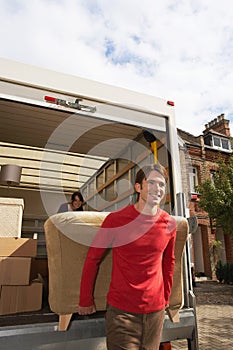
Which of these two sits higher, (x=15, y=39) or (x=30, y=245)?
(x=15, y=39)

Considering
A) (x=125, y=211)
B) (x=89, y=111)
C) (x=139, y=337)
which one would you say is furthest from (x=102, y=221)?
(x=89, y=111)

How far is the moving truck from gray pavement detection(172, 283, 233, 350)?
273 cm

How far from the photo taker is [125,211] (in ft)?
6.11

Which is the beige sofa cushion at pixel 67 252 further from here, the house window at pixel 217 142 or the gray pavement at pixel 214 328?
the house window at pixel 217 142

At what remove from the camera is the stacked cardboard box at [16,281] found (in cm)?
217

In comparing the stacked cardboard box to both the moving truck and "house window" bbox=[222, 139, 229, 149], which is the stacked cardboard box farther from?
"house window" bbox=[222, 139, 229, 149]

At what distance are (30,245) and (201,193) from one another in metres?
10.2

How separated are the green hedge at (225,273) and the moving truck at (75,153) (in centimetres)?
940

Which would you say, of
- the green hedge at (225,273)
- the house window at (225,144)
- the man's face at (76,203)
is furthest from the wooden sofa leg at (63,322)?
the house window at (225,144)

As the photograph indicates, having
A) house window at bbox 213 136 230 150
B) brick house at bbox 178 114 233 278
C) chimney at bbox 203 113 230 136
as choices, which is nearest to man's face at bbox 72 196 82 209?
brick house at bbox 178 114 233 278

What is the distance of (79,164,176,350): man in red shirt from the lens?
65.7 inches

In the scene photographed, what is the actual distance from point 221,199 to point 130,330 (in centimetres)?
996

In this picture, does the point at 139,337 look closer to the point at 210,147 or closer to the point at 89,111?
the point at 89,111

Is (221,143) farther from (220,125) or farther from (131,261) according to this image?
(131,261)
